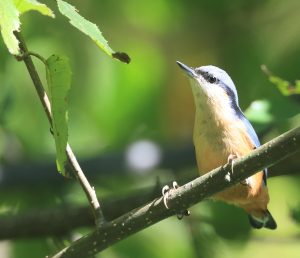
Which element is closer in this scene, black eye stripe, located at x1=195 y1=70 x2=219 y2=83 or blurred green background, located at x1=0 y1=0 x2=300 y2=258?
black eye stripe, located at x1=195 y1=70 x2=219 y2=83

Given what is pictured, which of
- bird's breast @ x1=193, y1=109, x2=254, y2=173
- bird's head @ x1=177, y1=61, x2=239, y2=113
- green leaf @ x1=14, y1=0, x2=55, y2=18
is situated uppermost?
green leaf @ x1=14, y1=0, x2=55, y2=18

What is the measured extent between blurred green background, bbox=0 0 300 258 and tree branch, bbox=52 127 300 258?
2.38m

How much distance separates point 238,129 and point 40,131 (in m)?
2.36

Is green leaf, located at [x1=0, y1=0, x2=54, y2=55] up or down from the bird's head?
up

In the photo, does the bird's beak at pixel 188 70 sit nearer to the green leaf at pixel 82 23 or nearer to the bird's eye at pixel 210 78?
the bird's eye at pixel 210 78

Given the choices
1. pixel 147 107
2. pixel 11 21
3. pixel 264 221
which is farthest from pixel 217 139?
pixel 11 21

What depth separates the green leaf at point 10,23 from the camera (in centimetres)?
263

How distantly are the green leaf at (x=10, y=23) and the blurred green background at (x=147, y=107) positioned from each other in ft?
11.4

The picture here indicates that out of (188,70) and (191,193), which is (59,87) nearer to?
(191,193)

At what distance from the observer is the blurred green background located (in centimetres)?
623

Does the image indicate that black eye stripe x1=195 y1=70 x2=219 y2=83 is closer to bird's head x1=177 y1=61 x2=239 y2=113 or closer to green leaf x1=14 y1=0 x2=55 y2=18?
bird's head x1=177 y1=61 x2=239 y2=113

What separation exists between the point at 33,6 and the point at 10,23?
115mm

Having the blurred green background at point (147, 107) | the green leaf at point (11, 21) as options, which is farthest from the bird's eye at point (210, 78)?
the green leaf at point (11, 21)

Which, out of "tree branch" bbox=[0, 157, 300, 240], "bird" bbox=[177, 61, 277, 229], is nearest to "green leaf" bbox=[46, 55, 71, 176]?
"bird" bbox=[177, 61, 277, 229]
